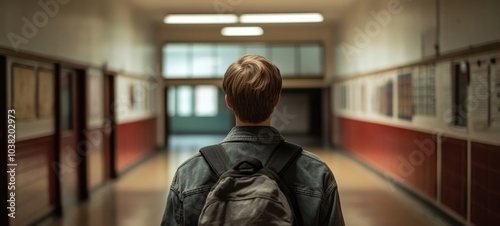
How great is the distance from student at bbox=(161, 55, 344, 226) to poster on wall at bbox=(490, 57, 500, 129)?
12.6 feet

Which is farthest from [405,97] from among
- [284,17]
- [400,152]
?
[284,17]

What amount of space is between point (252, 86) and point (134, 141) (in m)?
10.2

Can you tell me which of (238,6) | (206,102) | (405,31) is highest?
(238,6)

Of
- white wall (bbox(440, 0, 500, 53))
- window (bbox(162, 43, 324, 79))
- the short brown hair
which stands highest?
window (bbox(162, 43, 324, 79))

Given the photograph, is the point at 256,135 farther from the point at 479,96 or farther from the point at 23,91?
the point at 23,91

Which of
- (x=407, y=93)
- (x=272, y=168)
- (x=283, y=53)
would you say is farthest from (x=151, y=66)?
(x=272, y=168)

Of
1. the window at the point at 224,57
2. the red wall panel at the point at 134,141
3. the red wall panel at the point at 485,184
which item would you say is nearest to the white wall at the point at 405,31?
the red wall panel at the point at 485,184

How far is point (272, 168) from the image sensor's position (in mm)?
1334

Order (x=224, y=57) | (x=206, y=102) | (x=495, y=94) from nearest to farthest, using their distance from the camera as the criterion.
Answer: (x=495, y=94) < (x=224, y=57) < (x=206, y=102)

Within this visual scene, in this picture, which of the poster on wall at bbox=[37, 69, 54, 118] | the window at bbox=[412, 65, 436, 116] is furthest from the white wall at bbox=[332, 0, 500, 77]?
the poster on wall at bbox=[37, 69, 54, 118]

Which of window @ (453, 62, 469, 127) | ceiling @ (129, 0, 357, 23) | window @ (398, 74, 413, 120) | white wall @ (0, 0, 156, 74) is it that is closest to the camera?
white wall @ (0, 0, 156, 74)

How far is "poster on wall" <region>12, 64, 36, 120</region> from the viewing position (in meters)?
5.12

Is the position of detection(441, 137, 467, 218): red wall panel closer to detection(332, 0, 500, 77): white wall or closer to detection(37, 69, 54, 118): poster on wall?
detection(332, 0, 500, 77): white wall

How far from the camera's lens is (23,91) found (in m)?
5.35
